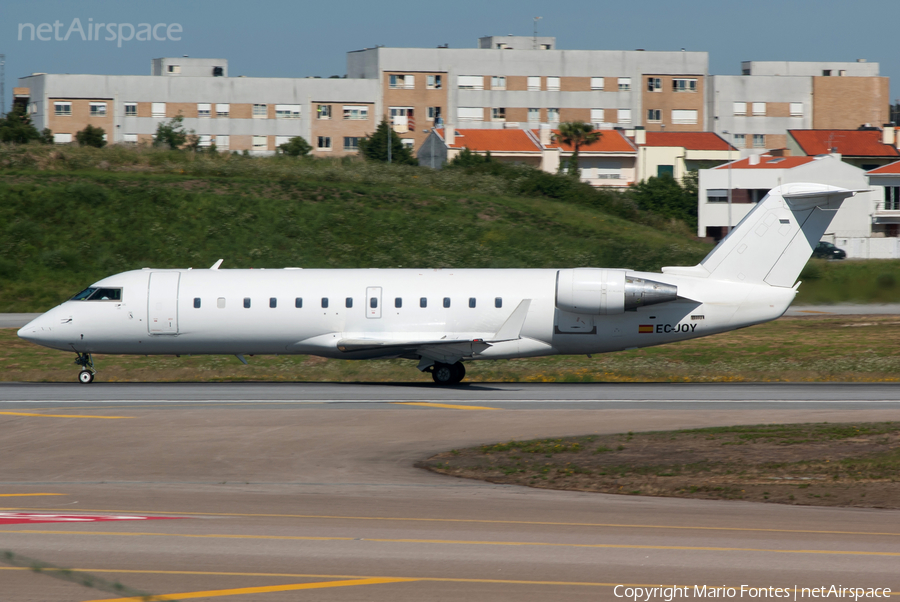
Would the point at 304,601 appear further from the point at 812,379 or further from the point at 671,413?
the point at 812,379

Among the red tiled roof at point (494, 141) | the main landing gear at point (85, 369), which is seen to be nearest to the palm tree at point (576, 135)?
the red tiled roof at point (494, 141)

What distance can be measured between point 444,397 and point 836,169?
67.6 meters

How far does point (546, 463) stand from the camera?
16.4 metres

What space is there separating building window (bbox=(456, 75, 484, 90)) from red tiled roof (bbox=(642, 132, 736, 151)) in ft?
68.0

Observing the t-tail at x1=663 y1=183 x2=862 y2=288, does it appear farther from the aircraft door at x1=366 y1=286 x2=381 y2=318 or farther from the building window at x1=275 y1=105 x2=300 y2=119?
the building window at x1=275 y1=105 x2=300 y2=119

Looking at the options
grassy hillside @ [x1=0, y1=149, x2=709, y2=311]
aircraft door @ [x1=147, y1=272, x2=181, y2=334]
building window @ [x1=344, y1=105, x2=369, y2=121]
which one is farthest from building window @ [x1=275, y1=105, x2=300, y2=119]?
aircraft door @ [x1=147, y1=272, x2=181, y2=334]

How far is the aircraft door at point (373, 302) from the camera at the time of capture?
27.2 meters

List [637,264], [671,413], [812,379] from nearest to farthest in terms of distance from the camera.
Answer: [671,413], [812,379], [637,264]

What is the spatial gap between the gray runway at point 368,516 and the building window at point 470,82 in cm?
9425

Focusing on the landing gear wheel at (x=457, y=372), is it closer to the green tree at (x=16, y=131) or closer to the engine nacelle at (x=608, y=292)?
the engine nacelle at (x=608, y=292)

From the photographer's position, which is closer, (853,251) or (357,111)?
(853,251)

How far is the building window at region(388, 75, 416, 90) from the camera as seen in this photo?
111 m

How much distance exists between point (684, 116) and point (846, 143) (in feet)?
77.8

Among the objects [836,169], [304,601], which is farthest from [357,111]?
[304,601]
